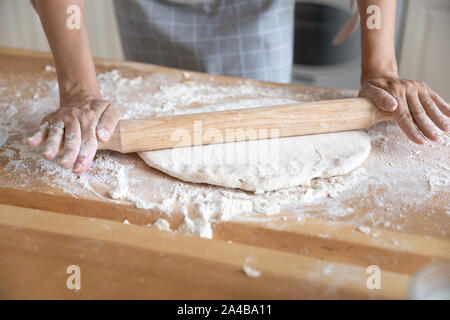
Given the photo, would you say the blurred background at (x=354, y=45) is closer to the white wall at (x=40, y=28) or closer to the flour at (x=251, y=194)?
the white wall at (x=40, y=28)

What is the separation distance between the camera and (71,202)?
94 centimetres

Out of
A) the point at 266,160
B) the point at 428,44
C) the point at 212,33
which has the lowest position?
the point at 428,44

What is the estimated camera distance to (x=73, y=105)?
3.53 ft

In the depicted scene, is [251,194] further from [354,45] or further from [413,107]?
[354,45]

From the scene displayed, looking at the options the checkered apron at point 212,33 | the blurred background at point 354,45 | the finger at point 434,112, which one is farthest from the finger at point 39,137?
the blurred background at point 354,45

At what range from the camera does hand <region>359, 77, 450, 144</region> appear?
3.49 feet

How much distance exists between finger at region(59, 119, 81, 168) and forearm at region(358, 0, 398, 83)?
0.79m

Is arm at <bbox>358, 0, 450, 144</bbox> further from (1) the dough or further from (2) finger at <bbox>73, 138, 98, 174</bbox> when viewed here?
(2) finger at <bbox>73, 138, 98, 174</bbox>

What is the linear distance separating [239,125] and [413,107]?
1.47ft

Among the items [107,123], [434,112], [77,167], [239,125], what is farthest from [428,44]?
[77,167]

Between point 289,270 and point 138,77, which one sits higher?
point 138,77

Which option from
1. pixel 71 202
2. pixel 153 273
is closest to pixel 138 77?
pixel 71 202

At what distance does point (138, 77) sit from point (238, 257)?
0.83 metres

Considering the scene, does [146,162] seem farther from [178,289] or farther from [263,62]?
[263,62]
